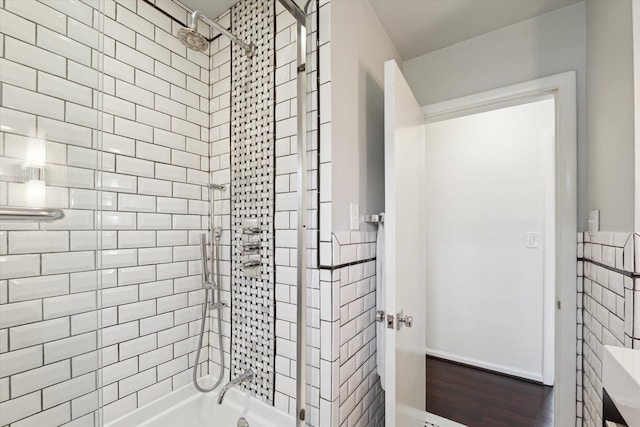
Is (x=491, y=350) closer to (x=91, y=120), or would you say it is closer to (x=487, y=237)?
(x=487, y=237)

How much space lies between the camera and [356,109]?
1264 mm

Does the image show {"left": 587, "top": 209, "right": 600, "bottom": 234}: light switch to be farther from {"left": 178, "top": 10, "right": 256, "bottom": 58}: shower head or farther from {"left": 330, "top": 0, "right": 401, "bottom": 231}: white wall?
{"left": 178, "top": 10, "right": 256, "bottom": 58}: shower head

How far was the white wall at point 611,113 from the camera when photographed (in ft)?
3.05

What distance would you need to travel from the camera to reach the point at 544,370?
7.40ft

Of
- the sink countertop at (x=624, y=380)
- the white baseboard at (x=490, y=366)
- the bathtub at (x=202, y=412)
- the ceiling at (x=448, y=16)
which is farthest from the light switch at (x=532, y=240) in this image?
the bathtub at (x=202, y=412)

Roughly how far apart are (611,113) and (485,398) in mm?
2054

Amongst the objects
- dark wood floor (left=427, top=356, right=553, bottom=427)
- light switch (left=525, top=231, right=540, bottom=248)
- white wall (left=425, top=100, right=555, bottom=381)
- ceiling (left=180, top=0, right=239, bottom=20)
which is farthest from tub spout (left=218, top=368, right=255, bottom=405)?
light switch (left=525, top=231, right=540, bottom=248)

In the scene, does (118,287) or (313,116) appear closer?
(313,116)

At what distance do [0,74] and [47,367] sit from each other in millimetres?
885

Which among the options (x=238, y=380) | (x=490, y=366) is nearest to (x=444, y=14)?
(x=238, y=380)

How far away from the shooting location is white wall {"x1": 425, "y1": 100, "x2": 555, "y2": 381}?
7.66 feet

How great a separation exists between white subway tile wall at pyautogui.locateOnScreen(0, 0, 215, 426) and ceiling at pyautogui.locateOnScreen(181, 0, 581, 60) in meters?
0.60

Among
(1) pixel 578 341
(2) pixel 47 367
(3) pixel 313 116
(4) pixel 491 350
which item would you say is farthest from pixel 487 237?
(2) pixel 47 367

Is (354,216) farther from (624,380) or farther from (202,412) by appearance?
(202,412)
